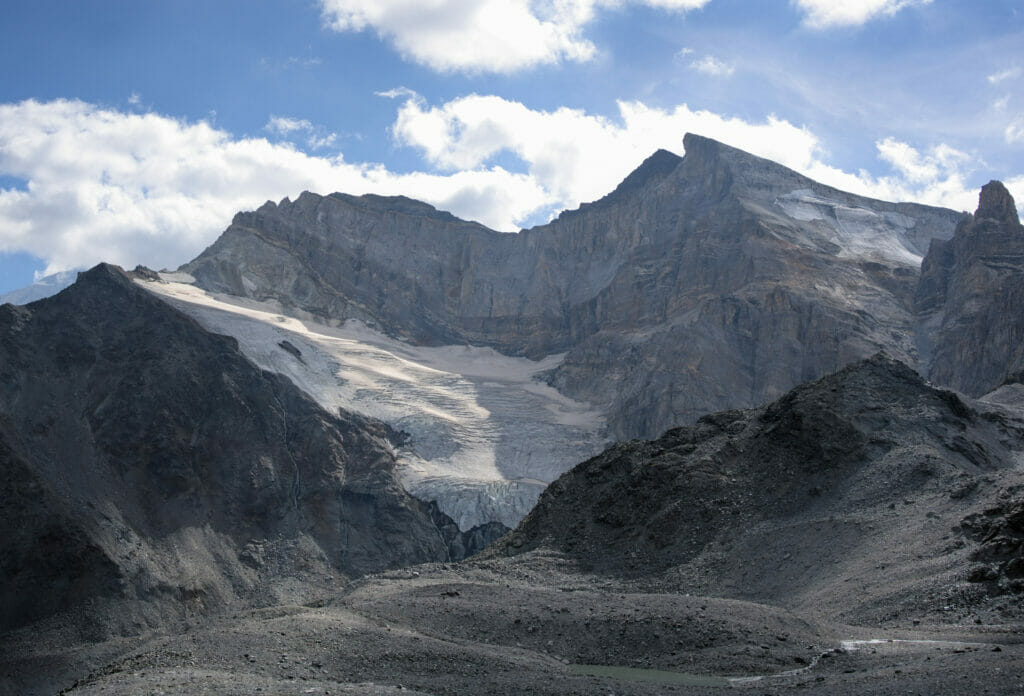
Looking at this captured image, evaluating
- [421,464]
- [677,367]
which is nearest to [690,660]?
[421,464]

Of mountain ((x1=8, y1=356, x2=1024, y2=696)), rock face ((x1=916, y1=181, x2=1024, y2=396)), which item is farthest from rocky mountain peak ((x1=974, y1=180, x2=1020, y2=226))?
mountain ((x1=8, y1=356, x2=1024, y2=696))

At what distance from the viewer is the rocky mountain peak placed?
10481 centimetres

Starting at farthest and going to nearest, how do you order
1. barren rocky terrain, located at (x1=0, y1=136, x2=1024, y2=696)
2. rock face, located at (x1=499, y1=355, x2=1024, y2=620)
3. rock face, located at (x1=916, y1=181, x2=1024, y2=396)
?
rock face, located at (x1=916, y1=181, x2=1024, y2=396) → rock face, located at (x1=499, y1=355, x2=1024, y2=620) → barren rocky terrain, located at (x1=0, y1=136, x2=1024, y2=696)

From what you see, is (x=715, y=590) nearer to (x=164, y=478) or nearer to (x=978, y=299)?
(x=164, y=478)

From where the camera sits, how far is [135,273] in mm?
120062

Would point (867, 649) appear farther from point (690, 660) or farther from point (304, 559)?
point (304, 559)

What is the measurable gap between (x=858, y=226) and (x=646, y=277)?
25412 millimetres

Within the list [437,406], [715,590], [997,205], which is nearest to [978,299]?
[997,205]

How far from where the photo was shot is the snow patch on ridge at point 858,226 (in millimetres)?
127875

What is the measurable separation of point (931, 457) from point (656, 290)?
8409 centimetres

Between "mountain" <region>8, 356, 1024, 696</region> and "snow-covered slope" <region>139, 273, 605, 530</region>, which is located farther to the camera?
"snow-covered slope" <region>139, 273, 605, 530</region>

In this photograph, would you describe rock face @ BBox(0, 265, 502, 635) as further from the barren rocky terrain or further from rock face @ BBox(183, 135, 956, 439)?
rock face @ BBox(183, 135, 956, 439)

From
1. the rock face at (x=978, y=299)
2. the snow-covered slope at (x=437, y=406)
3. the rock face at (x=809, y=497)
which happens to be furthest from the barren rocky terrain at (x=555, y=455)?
the snow-covered slope at (x=437, y=406)

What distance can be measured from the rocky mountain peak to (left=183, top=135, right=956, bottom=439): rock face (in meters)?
11.9
